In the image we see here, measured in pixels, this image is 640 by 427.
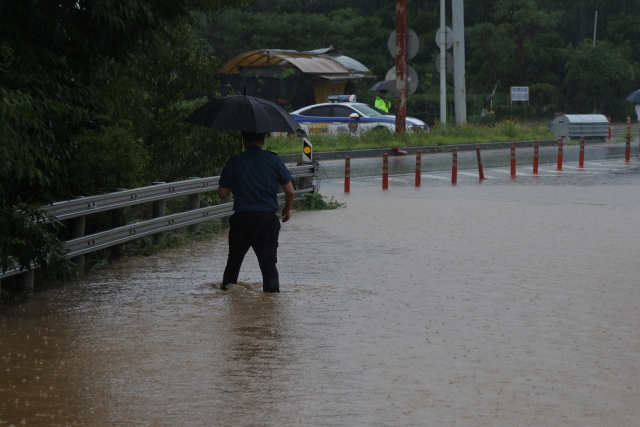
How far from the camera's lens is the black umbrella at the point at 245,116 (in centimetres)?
923

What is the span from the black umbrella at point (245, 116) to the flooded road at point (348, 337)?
59.5 inches

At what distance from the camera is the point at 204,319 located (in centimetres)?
848

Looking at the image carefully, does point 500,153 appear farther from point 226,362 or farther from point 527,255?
point 226,362

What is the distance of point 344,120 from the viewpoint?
3550 cm

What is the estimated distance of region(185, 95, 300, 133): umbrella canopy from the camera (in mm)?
9227

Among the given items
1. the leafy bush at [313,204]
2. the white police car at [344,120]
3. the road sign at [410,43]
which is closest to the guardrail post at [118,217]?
the leafy bush at [313,204]

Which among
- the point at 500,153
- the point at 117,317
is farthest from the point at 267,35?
the point at 117,317

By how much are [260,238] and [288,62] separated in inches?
1433

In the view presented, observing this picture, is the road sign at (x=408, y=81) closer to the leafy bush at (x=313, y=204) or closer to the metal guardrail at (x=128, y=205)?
the leafy bush at (x=313, y=204)

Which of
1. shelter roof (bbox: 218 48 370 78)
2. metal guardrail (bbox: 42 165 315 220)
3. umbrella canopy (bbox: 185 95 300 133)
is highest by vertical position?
shelter roof (bbox: 218 48 370 78)

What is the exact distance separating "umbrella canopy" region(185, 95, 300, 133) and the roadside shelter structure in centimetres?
3448

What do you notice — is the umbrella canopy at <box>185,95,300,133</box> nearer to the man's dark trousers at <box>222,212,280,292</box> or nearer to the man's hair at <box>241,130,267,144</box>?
the man's hair at <box>241,130,267,144</box>

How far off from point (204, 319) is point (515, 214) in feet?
29.3

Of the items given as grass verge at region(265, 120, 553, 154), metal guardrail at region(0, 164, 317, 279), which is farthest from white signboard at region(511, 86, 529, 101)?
metal guardrail at region(0, 164, 317, 279)
